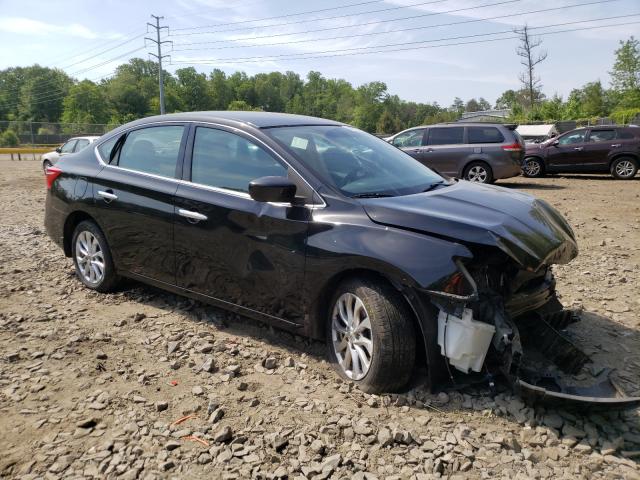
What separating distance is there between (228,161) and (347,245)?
127 centimetres

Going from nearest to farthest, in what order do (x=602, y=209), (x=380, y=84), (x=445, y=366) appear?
(x=445, y=366), (x=602, y=209), (x=380, y=84)

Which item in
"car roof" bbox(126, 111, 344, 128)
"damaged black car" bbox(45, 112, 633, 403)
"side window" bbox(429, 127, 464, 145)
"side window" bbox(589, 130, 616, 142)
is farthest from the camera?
"side window" bbox(589, 130, 616, 142)

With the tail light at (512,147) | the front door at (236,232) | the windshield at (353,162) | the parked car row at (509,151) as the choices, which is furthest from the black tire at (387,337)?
the tail light at (512,147)

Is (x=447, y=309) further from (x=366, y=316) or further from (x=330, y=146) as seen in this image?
(x=330, y=146)

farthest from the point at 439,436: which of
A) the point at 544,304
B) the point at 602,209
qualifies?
the point at 602,209

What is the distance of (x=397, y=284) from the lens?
303cm

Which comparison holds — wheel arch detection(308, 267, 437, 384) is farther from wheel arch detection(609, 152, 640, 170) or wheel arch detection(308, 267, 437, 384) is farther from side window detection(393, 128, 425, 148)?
wheel arch detection(609, 152, 640, 170)

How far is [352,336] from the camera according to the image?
3232mm

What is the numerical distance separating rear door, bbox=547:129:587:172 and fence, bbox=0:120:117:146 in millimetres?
35837

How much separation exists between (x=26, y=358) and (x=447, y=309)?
2.92m

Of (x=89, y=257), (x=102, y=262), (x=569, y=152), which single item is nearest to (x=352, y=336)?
(x=102, y=262)

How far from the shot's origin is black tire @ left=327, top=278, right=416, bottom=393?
2.99 metres

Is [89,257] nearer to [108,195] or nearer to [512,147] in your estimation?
[108,195]

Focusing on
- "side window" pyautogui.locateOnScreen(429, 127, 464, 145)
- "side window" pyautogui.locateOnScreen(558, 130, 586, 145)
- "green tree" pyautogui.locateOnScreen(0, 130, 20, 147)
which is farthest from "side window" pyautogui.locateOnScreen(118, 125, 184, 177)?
"green tree" pyautogui.locateOnScreen(0, 130, 20, 147)
